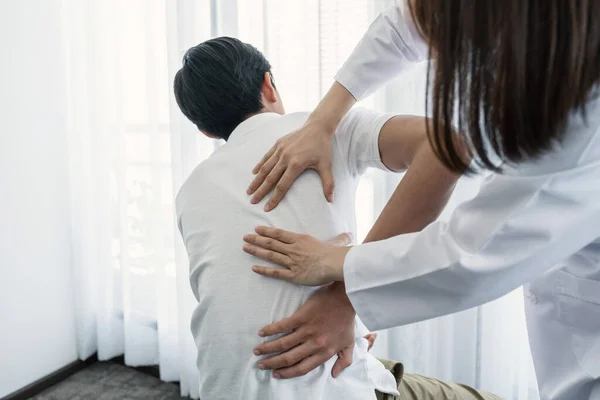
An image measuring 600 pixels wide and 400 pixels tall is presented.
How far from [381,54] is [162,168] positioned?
5.16 ft


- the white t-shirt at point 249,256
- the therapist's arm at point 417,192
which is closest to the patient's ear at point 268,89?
the white t-shirt at point 249,256

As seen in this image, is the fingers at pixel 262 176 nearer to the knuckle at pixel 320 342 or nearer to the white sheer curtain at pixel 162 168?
the knuckle at pixel 320 342

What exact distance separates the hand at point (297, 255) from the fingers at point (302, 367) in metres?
0.14

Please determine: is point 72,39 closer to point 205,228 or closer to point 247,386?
point 205,228

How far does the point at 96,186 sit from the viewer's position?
2.61 meters

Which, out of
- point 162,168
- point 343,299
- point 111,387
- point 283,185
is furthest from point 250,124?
point 111,387

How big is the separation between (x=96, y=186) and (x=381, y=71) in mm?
1951

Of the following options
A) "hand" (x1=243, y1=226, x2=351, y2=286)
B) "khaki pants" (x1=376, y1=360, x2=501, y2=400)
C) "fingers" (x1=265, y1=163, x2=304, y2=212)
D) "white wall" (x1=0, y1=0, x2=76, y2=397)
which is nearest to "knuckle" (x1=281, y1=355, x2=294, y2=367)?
"hand" (x1=243, y1=226, x2=351, y2=286)

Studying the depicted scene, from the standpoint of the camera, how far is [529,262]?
67 cm

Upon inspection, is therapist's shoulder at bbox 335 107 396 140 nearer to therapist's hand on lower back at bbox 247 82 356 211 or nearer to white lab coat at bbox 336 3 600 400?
therapist's hand on lower back at bbox 247 82 356 211

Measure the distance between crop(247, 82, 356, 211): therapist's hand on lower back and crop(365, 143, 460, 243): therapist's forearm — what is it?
124 mm

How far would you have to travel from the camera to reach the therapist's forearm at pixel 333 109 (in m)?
1.07

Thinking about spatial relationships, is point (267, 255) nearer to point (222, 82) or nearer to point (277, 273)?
point (277, 273)

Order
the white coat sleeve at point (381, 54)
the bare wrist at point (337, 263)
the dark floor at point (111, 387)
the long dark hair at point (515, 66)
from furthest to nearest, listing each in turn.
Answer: the dark floor at point (111, 387) → the white coat sleeve at point (381, 54) → the bare wrist at point (337, 263) → the long dark hair at point (515, 66)
